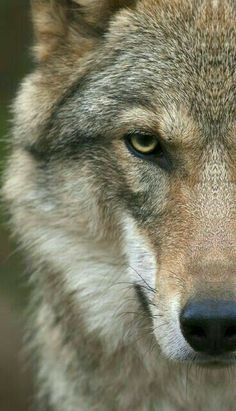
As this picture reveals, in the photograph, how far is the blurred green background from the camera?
845cm

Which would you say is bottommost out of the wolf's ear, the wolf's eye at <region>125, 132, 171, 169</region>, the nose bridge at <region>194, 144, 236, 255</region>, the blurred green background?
the blurred green background

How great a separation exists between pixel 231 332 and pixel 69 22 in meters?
1.96

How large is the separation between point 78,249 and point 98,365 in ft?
2.06

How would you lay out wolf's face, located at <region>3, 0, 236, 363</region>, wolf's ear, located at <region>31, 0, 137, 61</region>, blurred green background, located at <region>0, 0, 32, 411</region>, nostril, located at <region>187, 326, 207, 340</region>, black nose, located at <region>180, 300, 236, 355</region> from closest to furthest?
1. black nose, located at <region>180, 300, 236, 355</region>
2. nostril, located at <region>187, 326, 207, 340</region>
3. wolf's face, located at <region>3, 0, 236, 363</region>
4. wolf's ear, located at <region>31, 0, 137, 61</region>
5. blurred green background, located at <region>0, 0, 32, 411</region>

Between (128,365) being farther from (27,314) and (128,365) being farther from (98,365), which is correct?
→ (27,314)

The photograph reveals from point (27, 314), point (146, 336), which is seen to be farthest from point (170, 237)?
point (27, 314)

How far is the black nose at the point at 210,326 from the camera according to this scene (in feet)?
13.6

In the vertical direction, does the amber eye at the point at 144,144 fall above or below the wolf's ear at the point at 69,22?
below

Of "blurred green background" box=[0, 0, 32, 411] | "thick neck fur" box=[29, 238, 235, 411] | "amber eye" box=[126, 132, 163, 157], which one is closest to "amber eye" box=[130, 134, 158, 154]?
"amber eye" box=[126, 132, 163, 157]

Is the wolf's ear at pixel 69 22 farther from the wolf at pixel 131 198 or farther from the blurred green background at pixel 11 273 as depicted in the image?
the blurred green background at pixel 11 273

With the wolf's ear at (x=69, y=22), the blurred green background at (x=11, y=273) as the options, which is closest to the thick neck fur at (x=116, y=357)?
the wolf's ear at (x=69, y=22)

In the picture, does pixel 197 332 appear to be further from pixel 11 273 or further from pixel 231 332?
pixel 11 273

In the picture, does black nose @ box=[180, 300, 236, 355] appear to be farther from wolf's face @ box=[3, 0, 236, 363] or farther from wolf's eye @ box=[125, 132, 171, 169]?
wolf's eye @ box=[125, 132, 171, 169]

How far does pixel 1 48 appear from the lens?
981 cm
